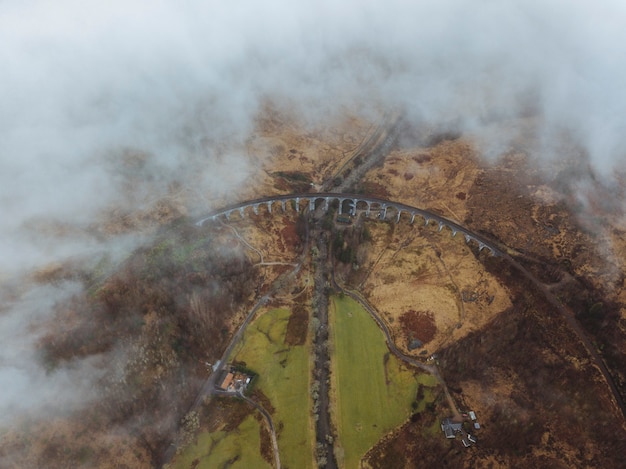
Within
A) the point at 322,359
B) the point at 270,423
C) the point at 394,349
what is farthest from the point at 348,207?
the point at 270,423

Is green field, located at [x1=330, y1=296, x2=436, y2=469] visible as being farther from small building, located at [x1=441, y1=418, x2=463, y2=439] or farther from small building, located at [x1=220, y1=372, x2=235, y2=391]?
small building, located at [x1=220, y1=372, x2=235, y2=391]

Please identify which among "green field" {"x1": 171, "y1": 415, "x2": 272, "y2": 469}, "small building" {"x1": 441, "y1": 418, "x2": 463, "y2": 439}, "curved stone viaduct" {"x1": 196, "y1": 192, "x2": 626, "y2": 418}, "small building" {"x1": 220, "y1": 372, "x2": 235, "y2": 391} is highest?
"curved stone viaduct" {"x1": 196, "y1": 192, "x2": 626, "y2": 418}

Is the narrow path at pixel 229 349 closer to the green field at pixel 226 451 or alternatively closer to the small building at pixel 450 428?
the green field at pixel 226 451

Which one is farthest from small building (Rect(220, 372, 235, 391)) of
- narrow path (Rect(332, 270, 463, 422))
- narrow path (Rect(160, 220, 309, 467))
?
narrow path (Rect(332, 270, 463, 422))

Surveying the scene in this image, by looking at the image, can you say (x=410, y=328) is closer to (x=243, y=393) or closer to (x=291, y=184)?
(x=243, y=393)

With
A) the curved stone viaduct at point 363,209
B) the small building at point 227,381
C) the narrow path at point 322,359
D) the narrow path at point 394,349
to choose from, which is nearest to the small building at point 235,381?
the small building at point 227,381
